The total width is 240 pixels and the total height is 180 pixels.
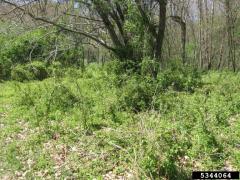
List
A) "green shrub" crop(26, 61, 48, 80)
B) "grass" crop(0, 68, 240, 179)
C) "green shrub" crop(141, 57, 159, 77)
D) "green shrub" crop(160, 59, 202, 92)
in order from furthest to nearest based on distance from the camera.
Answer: "green shrub" crop(26, 61, 48, 80) → "green shrub" crop(160, 59, 202, 92) → "green shrub" crop(141, 57, 159, 77) → "grass" crop(0, 68, 240, 179)

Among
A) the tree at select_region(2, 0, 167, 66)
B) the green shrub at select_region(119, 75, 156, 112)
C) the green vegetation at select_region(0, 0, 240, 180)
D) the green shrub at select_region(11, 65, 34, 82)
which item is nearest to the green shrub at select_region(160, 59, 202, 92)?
the green vegetation at select_region(0, 0, 240, 180)

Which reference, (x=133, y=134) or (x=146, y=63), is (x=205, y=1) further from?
(x=133, y=134)

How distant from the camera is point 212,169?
5.85m

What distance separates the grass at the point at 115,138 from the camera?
5.91 m

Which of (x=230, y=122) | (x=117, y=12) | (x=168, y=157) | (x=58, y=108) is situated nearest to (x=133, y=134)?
(x=168, y=157)

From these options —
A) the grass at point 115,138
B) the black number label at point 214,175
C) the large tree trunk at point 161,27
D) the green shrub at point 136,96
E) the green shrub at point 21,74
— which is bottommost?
the black number label at point 214,175

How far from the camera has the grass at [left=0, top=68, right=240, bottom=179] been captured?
5.91 m

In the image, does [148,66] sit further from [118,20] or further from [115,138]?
[115,138]

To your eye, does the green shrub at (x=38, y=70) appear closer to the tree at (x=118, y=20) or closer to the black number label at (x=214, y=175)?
the tree at (x=118, y=20)

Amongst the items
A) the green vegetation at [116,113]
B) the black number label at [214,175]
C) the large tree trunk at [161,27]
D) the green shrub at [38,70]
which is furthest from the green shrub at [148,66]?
the green shrub at [38,70]

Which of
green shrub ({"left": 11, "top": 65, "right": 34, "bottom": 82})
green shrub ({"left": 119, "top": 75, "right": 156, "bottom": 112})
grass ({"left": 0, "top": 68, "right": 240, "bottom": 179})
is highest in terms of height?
green shrub ({"left": 11, "top": 65, "right": 34, "bottom": 82})

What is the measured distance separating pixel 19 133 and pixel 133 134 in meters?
3.69

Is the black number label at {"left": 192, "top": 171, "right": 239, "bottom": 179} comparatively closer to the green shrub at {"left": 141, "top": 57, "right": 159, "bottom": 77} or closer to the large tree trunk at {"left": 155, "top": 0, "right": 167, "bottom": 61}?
the green shrub at {"left": 141, "top": 57, "right": 159, "bottom": 77}

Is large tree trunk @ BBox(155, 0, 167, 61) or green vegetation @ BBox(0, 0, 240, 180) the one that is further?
large tree trunk @ BBox(155, 0, 167, 61)
